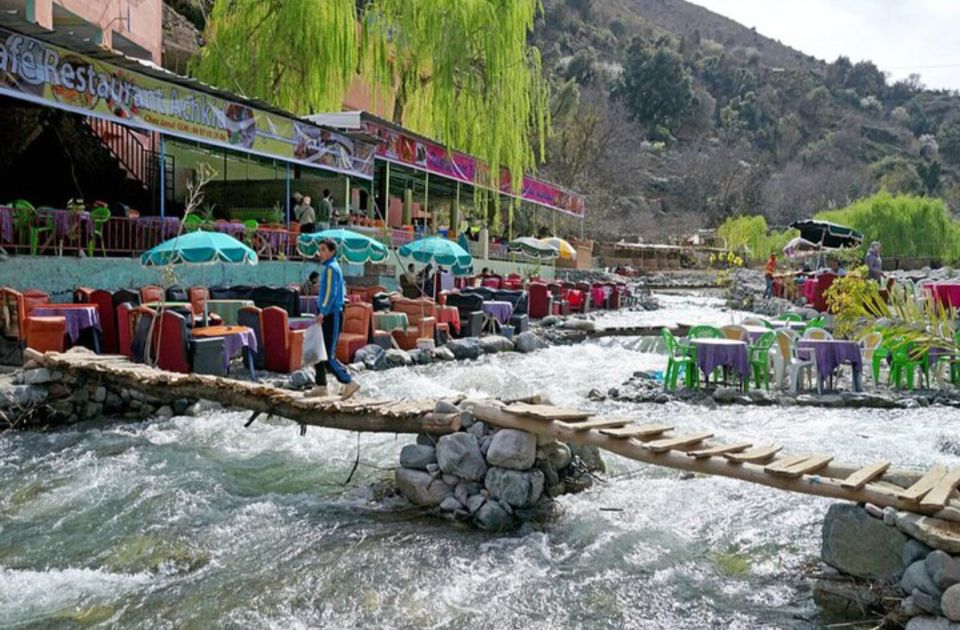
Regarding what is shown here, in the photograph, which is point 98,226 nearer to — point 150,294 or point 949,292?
point 150,294

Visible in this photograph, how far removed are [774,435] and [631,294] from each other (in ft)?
65.3

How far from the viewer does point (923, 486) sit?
14.1ft

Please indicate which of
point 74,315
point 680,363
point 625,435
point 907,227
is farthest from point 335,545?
point 907,227

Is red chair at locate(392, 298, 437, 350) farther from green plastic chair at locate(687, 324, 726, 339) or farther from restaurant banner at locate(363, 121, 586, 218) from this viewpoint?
restaurant banner at locate(363, 121, 586, 218)

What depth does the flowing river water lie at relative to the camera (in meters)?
4.36

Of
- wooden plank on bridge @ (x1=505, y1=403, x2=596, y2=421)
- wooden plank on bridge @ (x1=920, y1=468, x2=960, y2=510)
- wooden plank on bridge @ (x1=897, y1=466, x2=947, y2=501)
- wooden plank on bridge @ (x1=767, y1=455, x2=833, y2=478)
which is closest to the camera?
wooden plank on bridge @ (x1=920, y1=468, x2=960, y2=510)

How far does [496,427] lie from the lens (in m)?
5.84

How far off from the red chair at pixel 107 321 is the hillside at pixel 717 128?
1768 inches

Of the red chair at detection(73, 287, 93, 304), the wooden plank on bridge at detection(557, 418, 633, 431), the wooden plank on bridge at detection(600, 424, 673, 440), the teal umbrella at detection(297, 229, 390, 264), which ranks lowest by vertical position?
the wooden plank on bridge at detection(600, 424, 673, 440)

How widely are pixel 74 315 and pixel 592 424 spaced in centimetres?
720

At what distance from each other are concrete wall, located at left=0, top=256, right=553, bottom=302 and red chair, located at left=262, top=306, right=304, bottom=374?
5.55 feet

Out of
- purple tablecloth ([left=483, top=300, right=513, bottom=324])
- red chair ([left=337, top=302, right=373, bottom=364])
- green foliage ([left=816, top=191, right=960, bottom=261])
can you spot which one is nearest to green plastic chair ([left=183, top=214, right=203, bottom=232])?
red chair ([left=337, top=302, right=373, bottom=364])

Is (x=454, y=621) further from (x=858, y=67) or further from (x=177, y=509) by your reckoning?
(x=858, y=67)

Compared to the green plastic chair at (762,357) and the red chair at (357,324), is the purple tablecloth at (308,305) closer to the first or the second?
the red chair at (357,324)
